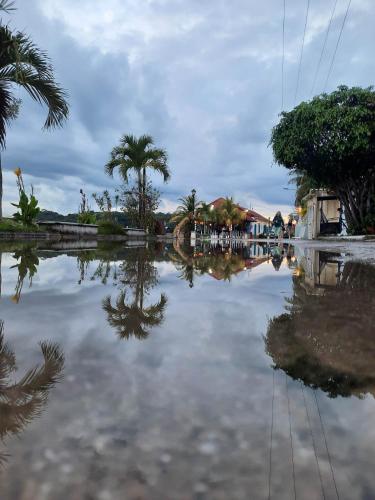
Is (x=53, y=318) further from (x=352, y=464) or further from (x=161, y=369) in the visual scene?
(x=352, y=464)

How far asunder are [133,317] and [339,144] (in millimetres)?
22522

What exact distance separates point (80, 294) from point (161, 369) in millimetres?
1966

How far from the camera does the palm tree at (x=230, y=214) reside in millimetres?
53438

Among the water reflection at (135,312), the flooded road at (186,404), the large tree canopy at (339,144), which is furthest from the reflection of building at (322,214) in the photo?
the flooded road at (186,404)

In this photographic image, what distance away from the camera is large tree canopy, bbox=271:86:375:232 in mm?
22062

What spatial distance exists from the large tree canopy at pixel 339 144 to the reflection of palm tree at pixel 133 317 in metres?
21.9

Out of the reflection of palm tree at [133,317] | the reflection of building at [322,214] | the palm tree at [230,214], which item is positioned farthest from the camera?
the palm tree at [230,214]

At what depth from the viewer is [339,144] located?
22.1 metres

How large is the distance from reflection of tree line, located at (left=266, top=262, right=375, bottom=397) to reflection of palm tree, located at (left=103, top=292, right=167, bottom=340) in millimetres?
679

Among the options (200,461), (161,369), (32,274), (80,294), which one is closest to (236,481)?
(200,461)

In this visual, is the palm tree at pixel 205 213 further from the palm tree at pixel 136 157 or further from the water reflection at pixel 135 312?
the water reflection at pixel 135 312

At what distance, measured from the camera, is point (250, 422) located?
1087 millimetres

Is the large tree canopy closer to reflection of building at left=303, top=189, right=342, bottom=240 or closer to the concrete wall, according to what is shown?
reflection of building at left=303, top=189, right=342, bottom=240

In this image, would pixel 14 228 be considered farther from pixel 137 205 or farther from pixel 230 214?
pixel 230 214
